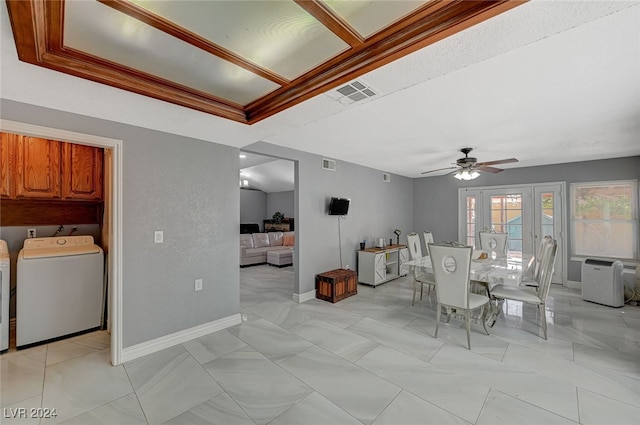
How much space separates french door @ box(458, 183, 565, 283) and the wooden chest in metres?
3.17

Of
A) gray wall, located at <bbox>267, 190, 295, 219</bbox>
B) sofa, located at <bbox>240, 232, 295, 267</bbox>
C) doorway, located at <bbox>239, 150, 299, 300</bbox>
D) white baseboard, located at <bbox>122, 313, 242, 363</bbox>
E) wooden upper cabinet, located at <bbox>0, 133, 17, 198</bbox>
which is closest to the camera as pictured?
white baseboard, located at <bbox>122, 313, 242, 363</bbox>

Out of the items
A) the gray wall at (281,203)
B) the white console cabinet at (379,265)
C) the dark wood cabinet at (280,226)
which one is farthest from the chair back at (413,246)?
the gray wall at (281,203)

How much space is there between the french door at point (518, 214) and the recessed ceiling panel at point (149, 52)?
554 cm

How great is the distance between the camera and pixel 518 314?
3639mm

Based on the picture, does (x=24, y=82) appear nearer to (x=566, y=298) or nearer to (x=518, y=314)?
(x=518, y=314)

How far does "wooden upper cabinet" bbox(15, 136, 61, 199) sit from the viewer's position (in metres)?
2.91

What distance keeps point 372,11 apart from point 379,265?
14.8 ft

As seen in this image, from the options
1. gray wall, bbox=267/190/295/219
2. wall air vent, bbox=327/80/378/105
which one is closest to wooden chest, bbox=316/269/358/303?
wall air vent, bbox=327/80/378/105

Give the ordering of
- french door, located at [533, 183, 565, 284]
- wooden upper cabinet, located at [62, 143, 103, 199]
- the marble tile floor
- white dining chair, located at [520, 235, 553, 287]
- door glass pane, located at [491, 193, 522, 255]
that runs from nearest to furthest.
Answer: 1. the marble tile floor
2. wooden upper cabinet, located at [62, 143, 103, 199]
3. white dining chair, located at [520, 235, 553, 287]
4. french door, located at [533, 183, 565, 284]
5. door glass pane, located at [491, 193, 522, 255]

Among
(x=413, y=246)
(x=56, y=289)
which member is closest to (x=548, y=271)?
(x=413, y=246)

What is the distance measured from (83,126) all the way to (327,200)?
3.40 meters

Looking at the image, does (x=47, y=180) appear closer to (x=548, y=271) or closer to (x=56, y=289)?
(x=56, y=289)

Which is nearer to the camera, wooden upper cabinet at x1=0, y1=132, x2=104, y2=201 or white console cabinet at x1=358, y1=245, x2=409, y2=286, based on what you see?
wooden upper cabinet at x1=0, y1=132, x2=104, y2=201

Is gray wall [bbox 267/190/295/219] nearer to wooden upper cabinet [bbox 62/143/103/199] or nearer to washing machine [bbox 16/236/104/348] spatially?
wooden upper cabinet [bbox 62/143/103/199]
